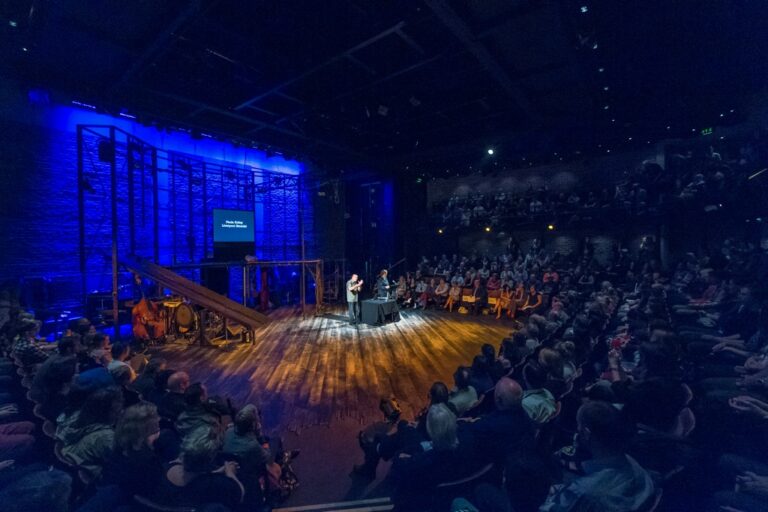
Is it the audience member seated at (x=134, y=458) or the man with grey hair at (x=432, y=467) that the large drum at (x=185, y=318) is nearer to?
Answer: the audience member seated at (x=134, y=458)

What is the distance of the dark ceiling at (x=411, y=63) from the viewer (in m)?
5.94

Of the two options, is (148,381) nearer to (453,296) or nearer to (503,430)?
(503,430)

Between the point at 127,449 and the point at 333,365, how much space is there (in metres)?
4.45

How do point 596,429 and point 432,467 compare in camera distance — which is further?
point 432,467

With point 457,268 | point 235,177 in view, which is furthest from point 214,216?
point 457,268

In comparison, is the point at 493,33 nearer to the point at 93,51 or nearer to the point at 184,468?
the point at 184,468

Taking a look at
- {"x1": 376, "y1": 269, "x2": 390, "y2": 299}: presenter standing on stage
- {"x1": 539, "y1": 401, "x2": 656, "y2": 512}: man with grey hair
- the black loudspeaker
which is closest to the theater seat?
{"x1": 539, "y1": 401, "x2": 656, "y2": 512}: man with grey hair

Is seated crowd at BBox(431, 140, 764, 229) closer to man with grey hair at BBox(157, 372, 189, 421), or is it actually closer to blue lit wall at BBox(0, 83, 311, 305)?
blue lit wall at BBox(0, 83, 311, 305)

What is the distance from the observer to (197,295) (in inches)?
310

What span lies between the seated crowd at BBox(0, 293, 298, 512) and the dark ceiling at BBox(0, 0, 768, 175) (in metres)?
5.90

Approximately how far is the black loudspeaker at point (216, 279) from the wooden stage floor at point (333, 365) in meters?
3.56

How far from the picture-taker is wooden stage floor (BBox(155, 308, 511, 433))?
477 cm

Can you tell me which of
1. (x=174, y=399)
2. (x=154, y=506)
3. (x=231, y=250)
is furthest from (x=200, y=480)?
(x=231, y=250)

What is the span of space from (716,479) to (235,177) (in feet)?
49.0
